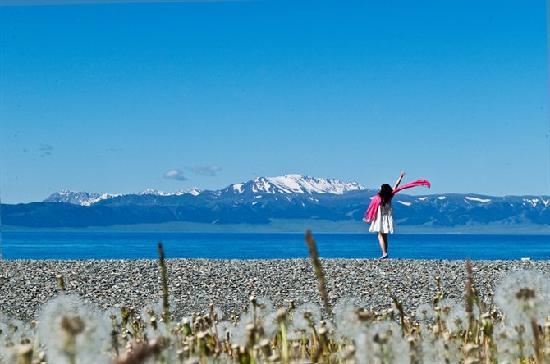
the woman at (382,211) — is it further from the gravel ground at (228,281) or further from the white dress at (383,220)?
the gravel ground at (228,281)

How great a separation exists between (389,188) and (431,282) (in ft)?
10.7

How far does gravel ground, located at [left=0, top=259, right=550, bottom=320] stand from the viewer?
13.1 meters

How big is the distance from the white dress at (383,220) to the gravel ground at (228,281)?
669 mm

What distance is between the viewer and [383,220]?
18.2m

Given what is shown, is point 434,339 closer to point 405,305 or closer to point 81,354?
point 81,354

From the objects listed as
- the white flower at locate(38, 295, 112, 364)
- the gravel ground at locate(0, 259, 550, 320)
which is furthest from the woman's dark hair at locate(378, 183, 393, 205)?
the white flower at locate(38, 295, 112, 364)

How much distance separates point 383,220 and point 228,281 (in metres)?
4.22

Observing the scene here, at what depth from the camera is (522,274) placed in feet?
8.80

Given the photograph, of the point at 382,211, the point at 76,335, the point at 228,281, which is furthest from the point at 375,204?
the point at 76,335

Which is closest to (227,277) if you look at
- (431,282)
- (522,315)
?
(431,282)

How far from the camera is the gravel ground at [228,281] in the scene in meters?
13.1

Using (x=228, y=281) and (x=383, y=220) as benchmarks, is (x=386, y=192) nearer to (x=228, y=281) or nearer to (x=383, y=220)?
(x=383, y=220)

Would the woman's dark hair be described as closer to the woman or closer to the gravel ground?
the woman

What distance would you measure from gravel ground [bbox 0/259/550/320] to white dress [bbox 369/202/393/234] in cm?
67
